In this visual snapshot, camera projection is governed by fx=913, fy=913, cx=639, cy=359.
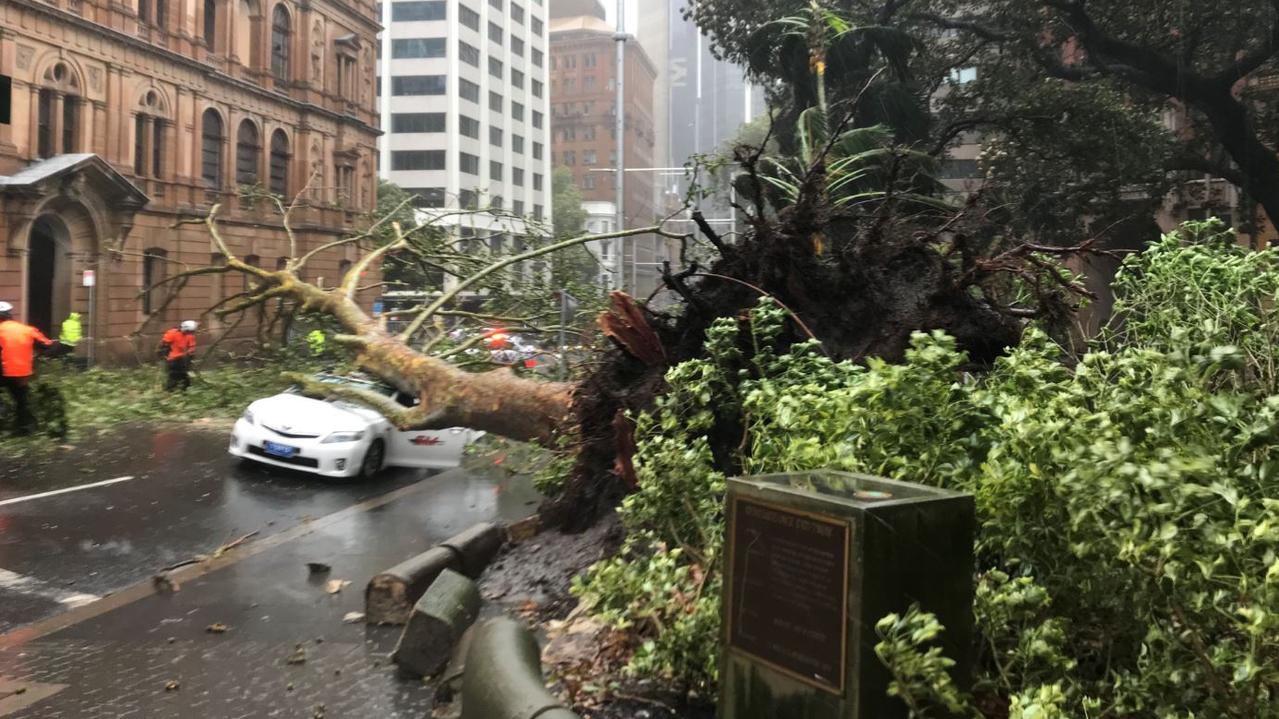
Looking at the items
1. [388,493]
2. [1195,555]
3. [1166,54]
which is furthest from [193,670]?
[1166,54]

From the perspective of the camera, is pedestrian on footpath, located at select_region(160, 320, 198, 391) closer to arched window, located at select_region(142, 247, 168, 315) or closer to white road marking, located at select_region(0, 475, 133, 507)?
white road marking, located at select_region(0, 475, 133, 507)

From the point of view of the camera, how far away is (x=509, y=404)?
25.5 ft

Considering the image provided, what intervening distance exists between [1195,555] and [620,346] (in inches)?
170

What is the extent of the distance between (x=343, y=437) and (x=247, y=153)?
23404mm

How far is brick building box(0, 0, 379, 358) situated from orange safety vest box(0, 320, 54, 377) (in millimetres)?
8061

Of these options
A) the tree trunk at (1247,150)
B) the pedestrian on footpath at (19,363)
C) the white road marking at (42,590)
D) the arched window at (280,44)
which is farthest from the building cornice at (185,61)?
the tree trunk at (1247,150)

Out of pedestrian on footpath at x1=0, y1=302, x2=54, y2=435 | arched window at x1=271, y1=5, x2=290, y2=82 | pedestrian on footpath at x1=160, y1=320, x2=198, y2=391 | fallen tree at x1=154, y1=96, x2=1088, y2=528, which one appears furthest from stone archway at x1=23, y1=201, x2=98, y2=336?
fallen tree at x1=154, y1=96, x2=1088, y2=528

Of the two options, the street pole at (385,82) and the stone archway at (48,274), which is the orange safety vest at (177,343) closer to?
the stone archway at (48,274)

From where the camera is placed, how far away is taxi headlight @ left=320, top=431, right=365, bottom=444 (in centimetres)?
1012

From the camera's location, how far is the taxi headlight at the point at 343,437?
1012cm

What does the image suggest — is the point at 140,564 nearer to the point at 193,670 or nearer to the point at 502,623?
the point at 193,670

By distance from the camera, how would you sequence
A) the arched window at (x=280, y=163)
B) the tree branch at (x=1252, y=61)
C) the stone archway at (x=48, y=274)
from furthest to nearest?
the arched window at (x=280, y=163), the stone archway at (x=48, y=274), the tree branch at (x=1252, y=61)

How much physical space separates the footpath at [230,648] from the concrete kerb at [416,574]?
122mm

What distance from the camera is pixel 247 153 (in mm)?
30125
